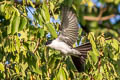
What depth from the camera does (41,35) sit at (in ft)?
12.5

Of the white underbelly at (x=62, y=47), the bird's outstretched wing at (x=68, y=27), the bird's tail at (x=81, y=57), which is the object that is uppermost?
the bird's outstretched wing at (x=68, y=27)

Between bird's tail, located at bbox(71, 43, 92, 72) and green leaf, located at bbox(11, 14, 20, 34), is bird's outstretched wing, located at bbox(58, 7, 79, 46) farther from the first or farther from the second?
green leaf, located at bbox(11, 14, 20, 34)

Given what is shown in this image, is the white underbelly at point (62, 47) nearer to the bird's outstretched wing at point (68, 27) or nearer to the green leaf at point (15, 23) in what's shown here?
the bird's outstretched wing at point (68, 27)

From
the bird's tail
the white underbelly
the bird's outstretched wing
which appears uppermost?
the bird's outstretched wing

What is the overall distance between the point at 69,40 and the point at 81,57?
1.17 feet

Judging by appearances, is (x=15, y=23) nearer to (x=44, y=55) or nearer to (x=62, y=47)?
(x=44, y=55)

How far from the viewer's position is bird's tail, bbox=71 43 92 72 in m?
4.08

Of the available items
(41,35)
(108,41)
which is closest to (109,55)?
(108,41)

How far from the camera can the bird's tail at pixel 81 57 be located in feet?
13.4

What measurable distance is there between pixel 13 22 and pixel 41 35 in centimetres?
64

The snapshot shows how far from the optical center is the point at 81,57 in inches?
171

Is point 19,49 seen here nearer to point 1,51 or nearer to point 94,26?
point 1,51

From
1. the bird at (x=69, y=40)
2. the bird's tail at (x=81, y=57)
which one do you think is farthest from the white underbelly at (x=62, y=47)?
the bird's tail at (x=81, y=57)

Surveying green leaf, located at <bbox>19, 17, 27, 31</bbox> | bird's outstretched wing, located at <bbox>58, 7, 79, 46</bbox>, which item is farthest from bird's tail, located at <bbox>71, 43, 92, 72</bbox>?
green leaf, located at <bbox>19, 17, 27, 31</bbox>
